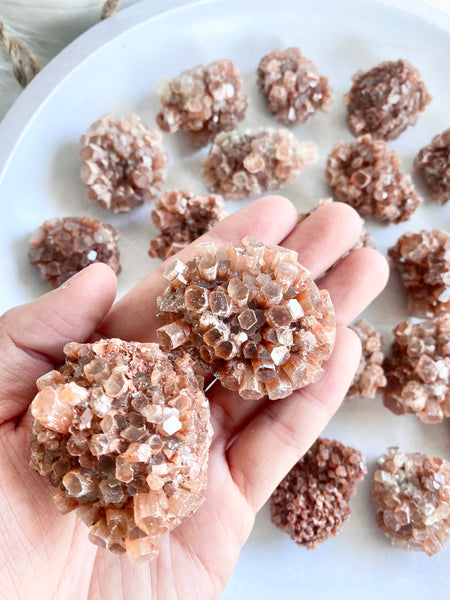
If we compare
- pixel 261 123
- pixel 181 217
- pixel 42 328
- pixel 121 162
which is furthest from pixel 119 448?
pixel 261 123

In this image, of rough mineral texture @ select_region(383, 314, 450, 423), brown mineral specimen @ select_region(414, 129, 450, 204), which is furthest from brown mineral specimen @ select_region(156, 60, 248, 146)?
rough mineral texture @ select_region(383, 314, 450, 423)

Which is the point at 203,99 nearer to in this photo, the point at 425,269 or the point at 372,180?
the point at 372,180

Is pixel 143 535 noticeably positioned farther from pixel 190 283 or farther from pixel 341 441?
pixel 341 441

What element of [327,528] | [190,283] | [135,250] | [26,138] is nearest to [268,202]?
[190,283]

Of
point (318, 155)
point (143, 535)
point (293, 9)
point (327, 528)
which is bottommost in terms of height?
point (327, 528)

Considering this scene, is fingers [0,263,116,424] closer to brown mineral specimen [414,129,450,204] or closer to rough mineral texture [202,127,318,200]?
rough mineral texture [202,127,318,200]
